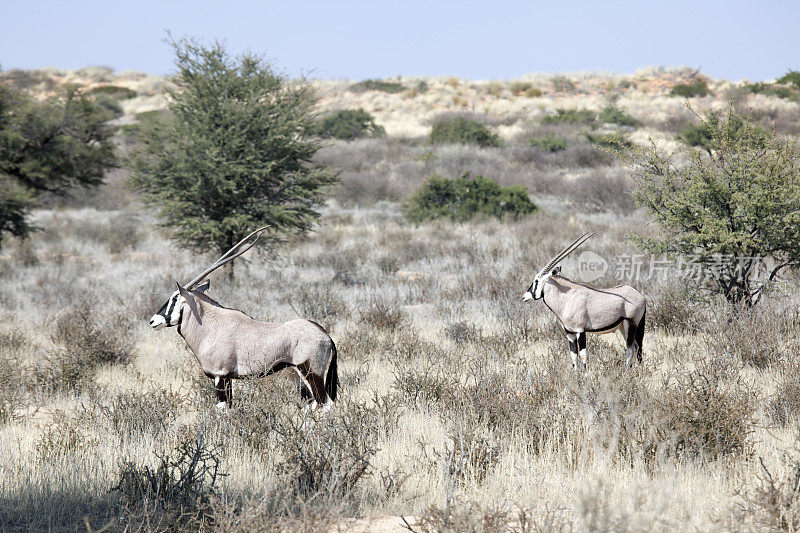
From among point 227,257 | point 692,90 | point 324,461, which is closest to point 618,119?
point 692,90

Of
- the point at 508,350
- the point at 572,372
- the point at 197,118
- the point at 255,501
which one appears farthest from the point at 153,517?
the point at 197,118

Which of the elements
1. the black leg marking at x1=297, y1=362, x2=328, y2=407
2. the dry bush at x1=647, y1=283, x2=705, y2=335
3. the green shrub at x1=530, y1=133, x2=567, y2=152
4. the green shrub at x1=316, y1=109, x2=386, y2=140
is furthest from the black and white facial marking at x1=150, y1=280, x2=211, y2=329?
the green shrub at x1=316, y1=109, x2=386, y2=140

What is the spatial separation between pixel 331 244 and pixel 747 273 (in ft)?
39.1

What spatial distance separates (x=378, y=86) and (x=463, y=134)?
26.6 m

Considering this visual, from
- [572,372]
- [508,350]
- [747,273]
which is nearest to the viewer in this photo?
[572,372]

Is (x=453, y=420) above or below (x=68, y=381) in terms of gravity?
above

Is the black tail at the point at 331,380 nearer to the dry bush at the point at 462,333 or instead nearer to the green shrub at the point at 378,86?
the dry bush at the point at 462,333

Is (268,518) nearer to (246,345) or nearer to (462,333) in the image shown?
(246,345)

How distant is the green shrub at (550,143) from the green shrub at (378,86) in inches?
1038

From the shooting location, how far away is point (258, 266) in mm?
16047

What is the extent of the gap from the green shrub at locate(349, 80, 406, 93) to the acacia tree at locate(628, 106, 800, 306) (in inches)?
1941

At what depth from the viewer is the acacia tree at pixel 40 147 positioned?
1363 cm

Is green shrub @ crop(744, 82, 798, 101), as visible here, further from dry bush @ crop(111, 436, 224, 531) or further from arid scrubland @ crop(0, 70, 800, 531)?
dry bush @ crop(111, 436, 224, 531)

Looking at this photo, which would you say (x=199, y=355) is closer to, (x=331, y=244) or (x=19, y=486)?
(x=19, y=486)
